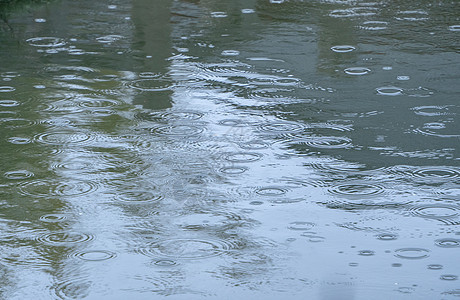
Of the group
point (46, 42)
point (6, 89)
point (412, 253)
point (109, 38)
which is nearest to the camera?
point (412, 253)

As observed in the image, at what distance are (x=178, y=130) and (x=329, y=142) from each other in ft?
2.88

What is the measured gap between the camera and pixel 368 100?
16.9 ft

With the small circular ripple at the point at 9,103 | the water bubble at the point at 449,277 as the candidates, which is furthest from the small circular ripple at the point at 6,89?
the water bubble at the point at 449,277

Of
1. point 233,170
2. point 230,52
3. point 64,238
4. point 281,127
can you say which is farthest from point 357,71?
point 64,238

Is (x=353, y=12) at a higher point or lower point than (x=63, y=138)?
higher

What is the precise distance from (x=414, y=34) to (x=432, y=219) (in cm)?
364

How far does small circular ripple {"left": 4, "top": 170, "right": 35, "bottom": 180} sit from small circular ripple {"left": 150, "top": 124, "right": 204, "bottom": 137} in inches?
34.9

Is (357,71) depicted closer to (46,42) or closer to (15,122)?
(15,122)

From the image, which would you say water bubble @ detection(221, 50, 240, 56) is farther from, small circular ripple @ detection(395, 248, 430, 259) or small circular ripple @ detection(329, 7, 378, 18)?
small circular ripple @ detection(395, 248, 430, 259)

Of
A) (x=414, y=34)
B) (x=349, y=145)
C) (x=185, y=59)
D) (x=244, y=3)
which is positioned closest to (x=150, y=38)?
(x=185, y=59)

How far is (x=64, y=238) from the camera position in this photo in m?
3.37

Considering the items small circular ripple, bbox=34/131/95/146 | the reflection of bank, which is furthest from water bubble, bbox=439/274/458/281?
the reflection of bank

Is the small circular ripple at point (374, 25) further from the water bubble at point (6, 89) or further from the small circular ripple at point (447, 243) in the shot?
the small circular ripple at point (447, 243)

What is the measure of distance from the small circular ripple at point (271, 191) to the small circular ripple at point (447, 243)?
81 centimetres
